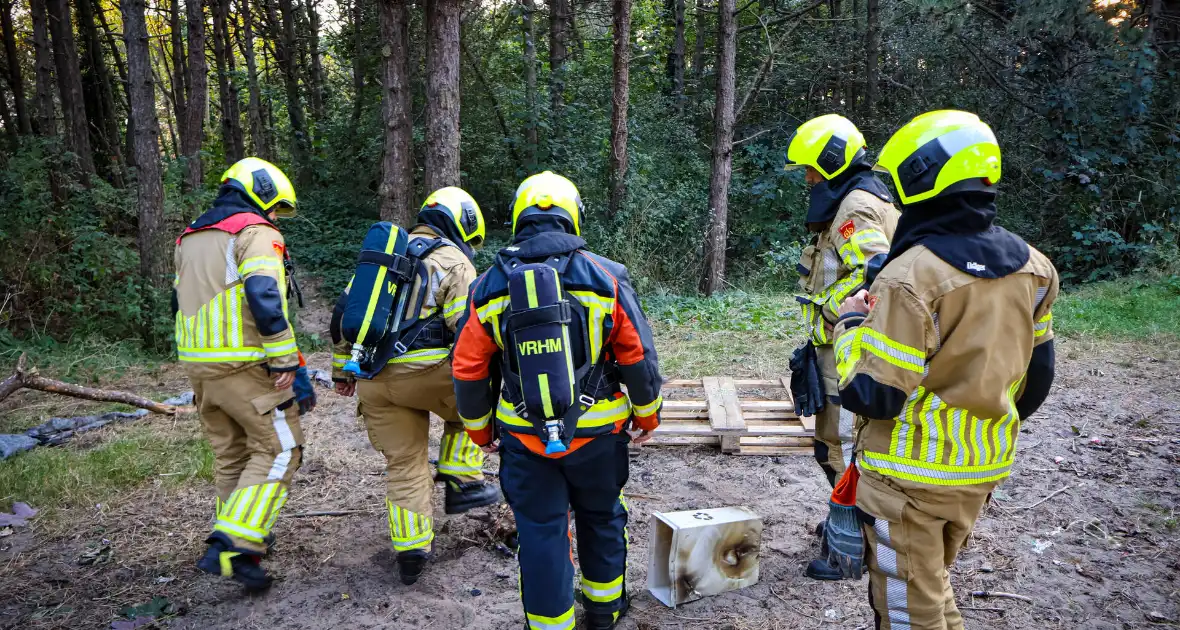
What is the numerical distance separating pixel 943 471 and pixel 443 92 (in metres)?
6.86

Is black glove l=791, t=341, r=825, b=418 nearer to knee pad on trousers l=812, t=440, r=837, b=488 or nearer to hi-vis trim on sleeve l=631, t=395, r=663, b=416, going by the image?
knee pad on trousers l=812, t=440, r=837, b=488

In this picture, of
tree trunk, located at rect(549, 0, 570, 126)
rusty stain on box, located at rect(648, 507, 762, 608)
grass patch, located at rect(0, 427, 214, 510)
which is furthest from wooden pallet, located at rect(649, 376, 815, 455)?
tree trunk, located at rect(549, 0, 570, 126)

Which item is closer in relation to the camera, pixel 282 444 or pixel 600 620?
pixel 600 620

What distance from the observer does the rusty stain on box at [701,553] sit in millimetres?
3627

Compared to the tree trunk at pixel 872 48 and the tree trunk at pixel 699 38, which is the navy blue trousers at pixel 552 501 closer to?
the tree trunk at pixel 872 48

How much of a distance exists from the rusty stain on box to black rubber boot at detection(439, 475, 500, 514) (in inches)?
55.0

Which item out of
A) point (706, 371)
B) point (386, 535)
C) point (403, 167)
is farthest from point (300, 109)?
point (386, 535)

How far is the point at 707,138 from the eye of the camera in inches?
624

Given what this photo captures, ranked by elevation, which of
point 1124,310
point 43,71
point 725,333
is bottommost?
point 725,333

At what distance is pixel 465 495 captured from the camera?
4.73 meters

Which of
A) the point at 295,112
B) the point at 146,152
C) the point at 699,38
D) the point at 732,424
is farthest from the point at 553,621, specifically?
the point at 699,38

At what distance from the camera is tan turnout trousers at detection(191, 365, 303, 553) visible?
379 centimetres

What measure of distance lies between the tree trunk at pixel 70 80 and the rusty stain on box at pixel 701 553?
13.9 metres

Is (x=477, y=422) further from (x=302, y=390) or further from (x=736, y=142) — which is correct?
(x=736, y=142)
